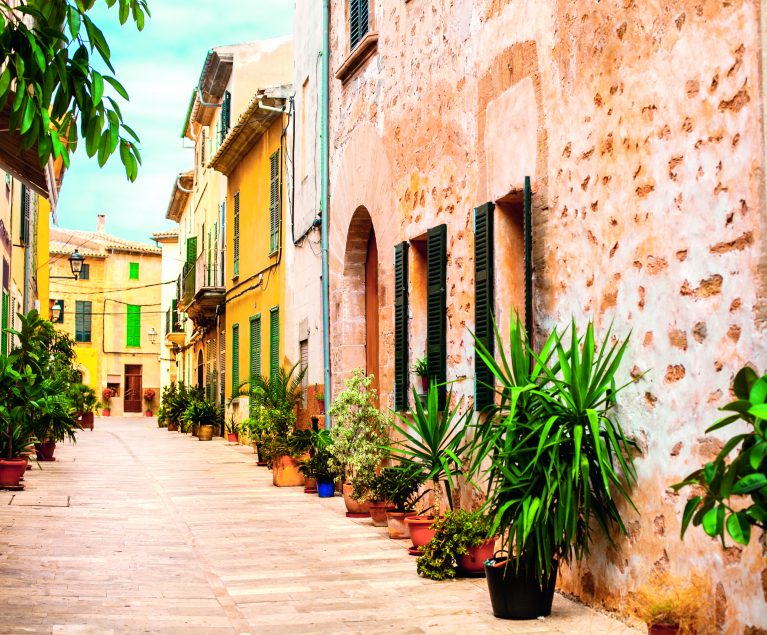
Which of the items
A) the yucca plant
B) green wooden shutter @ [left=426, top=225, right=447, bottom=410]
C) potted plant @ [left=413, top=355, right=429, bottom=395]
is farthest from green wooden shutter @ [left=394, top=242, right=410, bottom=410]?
the yucca plant

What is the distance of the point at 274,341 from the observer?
18625mm

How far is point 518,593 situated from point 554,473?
76cm

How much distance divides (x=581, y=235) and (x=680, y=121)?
→ 1283 mm

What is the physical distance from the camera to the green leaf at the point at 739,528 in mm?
3410

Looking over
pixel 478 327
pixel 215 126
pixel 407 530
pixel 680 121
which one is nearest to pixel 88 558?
pixel 407 530

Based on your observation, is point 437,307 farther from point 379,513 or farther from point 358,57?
point 358,57

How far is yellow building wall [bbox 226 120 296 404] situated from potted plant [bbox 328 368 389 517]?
6.87 meters

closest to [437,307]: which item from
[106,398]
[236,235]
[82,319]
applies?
[236,235]

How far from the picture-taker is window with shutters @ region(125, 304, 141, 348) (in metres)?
51.7

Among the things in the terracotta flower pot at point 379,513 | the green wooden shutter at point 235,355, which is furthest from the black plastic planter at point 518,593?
the green wooden shutter at point 235,355

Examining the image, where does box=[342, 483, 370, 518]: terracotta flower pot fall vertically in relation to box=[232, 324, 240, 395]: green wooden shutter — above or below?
below

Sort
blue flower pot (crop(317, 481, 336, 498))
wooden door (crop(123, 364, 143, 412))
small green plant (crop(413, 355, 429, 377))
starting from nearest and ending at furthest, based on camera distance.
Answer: small green plant (crop(413, 355, 429, 377)), blue flower pot (crop(317, 481, 336, 498)), wooden door (crop(123, 364, 143, 412))

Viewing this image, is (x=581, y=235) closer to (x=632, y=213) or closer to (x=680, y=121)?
(x=632, y=213)

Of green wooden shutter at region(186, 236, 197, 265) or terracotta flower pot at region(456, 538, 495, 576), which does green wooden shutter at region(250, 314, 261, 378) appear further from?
terracotta flower pot at region(456, 538, 495, 576)
